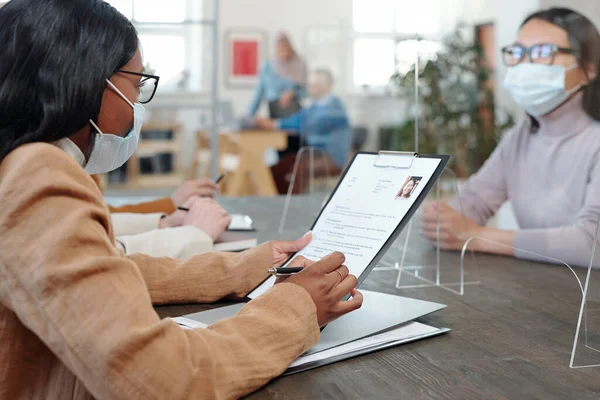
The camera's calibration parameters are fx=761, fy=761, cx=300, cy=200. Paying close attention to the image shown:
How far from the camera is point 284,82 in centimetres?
649

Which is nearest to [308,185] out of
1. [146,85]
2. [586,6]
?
[146,85]

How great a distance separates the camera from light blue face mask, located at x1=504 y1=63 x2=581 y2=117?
217cm

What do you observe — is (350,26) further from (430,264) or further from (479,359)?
(479,359)

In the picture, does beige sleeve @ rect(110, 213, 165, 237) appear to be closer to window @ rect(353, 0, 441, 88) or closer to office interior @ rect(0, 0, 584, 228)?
office interior @ rect(0, 0, 584, 228)

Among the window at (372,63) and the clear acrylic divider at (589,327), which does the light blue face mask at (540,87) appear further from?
the window at (372,63)

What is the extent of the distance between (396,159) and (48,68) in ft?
2.03

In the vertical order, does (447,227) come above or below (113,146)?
below

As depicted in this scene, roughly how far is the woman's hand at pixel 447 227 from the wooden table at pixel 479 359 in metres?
0.25

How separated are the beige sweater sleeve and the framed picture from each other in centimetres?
795

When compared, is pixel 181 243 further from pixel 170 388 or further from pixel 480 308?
pixel 170 388

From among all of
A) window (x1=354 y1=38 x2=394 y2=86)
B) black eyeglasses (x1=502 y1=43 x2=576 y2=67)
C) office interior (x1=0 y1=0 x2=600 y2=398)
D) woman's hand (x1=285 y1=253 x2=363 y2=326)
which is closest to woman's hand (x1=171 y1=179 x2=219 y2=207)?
black eyeglasses (x1=502 y1=43 x2=576 y2=67)

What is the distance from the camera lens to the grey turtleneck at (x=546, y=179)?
1868 millimetres

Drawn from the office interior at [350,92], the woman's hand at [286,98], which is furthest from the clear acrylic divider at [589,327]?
the woman's hand at [286,98]

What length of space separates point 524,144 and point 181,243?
1158 mm
